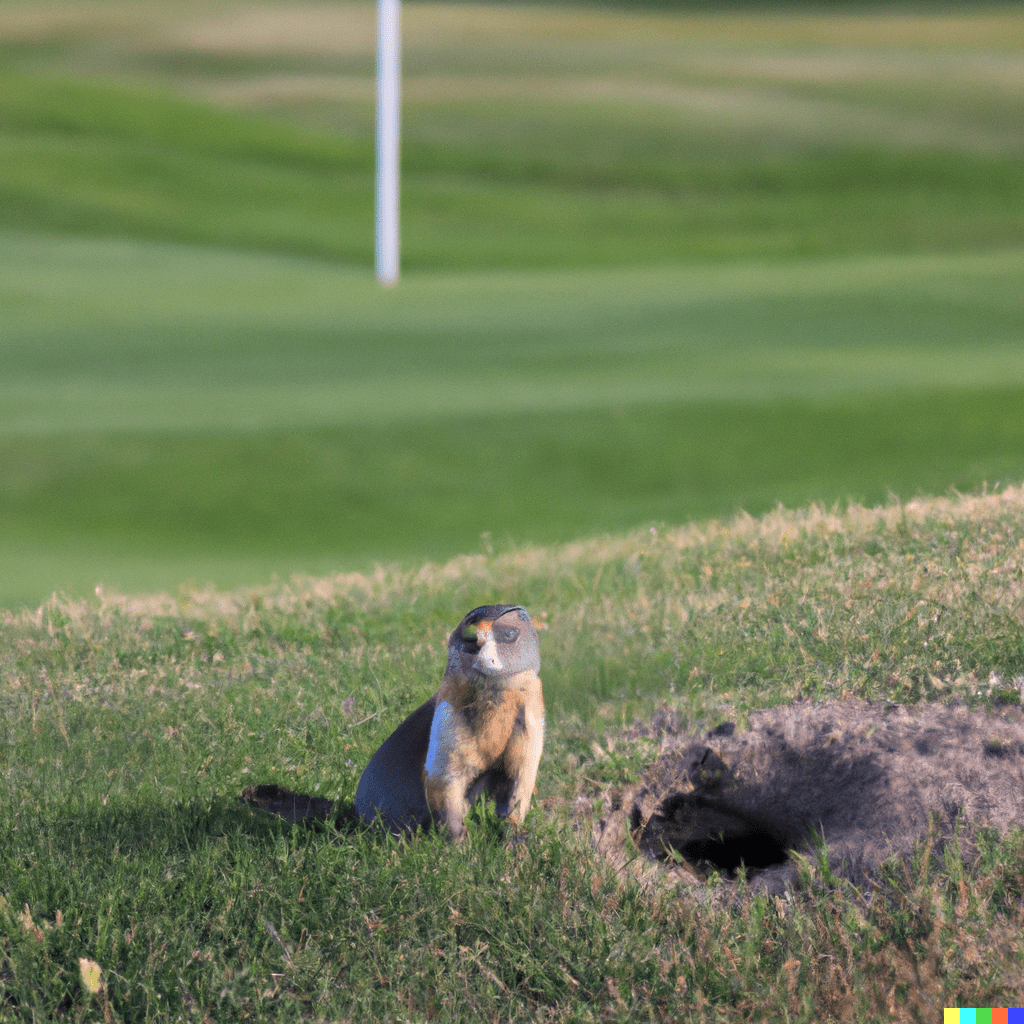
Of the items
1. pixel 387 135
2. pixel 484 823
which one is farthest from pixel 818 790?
pixel 387 135

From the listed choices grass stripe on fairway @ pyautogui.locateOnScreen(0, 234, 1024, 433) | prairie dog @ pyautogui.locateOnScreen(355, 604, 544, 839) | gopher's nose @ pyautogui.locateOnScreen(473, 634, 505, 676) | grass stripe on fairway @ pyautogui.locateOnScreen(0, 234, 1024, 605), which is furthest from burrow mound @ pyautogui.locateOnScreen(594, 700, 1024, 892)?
grass stripe on fairway @ pyautogui.locateOnScreen(0, 234, 1024, 433)

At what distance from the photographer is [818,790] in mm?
4016

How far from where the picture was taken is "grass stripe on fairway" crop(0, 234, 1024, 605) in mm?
8617

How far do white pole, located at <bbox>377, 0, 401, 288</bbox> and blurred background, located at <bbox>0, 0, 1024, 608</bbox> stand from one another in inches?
28.0

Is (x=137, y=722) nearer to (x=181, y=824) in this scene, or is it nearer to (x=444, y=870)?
(x=181, y=824)

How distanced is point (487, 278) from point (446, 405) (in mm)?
5260

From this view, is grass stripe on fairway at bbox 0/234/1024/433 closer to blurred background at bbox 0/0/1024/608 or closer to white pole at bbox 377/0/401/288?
blurred background at bbox 0/0/1024/608

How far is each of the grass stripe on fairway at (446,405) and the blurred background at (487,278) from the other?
1.6 inches

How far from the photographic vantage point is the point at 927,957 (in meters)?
3.17

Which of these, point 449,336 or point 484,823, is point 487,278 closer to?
point 449,336

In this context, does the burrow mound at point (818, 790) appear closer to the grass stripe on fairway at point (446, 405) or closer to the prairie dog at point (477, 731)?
the prairie dog at point (477, 731)

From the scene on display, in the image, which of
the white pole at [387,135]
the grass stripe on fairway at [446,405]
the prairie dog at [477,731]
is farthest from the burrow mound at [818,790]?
the white pole at [387,135]

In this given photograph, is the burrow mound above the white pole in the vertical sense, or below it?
below

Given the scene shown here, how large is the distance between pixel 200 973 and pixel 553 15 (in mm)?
21201
